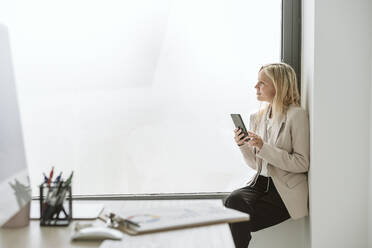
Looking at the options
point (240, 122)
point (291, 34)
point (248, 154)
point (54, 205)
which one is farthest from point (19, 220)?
point (291, 34)

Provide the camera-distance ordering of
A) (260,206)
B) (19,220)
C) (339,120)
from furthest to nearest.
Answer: (260,206) < (339,120) < (19,220)

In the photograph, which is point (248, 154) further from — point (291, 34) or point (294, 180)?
point (291, 34)

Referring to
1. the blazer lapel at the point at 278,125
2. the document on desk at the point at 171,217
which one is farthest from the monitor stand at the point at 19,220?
the blazer lapel at the point at 278,125

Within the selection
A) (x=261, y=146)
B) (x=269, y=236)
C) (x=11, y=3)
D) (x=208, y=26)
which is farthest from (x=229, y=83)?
(x=11, y=3)

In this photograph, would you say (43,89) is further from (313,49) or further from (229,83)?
(313,49)

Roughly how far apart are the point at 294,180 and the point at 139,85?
3.14 ft

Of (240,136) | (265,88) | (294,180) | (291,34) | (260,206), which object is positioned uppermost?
(291,34)

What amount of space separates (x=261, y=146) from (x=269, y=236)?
22.4 inches

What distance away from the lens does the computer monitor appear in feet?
3.75

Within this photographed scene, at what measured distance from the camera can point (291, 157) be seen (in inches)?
84.4

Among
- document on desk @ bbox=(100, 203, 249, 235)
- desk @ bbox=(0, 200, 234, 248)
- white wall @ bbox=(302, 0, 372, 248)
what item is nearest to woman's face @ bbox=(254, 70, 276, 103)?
white wall @ bbox=(302, 0, 372, 248)

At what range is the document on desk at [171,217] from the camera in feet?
4.07

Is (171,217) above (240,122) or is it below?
below

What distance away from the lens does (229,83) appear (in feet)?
8.14
